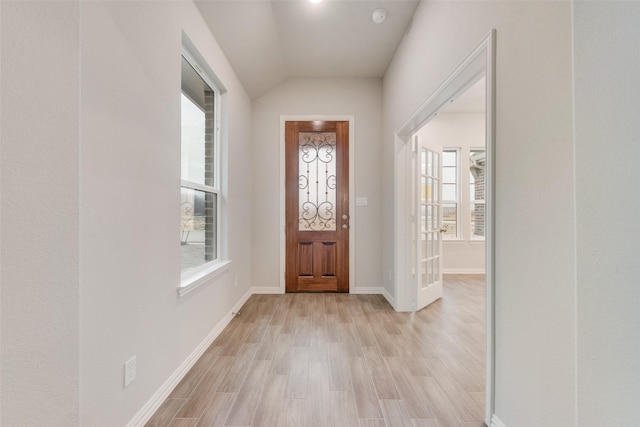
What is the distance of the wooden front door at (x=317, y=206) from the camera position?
Answer: 153 inches

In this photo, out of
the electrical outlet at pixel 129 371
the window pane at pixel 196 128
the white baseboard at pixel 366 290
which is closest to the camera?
the electrical outlet at pixel 129 371

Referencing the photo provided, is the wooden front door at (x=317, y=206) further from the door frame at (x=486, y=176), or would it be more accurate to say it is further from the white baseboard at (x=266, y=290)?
the door frame at (x=486, y=176)

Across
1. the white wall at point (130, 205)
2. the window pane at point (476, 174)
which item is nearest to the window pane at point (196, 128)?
the white wall at point (130, 205)

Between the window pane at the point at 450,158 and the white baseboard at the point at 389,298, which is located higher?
the window pane at the point at 450,158

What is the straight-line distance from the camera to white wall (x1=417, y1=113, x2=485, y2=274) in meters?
5.12

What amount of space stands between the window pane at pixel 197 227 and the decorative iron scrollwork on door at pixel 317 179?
1423 millimetres

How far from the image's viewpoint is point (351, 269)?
3871mm

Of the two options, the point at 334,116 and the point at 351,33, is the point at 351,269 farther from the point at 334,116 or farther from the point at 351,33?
the point at 351,33

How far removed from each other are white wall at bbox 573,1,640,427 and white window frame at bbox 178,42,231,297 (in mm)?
1967

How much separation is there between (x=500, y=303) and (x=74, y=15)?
1.99m

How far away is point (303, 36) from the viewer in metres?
3.00

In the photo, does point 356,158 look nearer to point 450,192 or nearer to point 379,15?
point 379,15

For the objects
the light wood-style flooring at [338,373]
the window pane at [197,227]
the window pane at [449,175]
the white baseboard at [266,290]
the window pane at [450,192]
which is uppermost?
the window pane at [449,175]

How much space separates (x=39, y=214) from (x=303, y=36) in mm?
2961
